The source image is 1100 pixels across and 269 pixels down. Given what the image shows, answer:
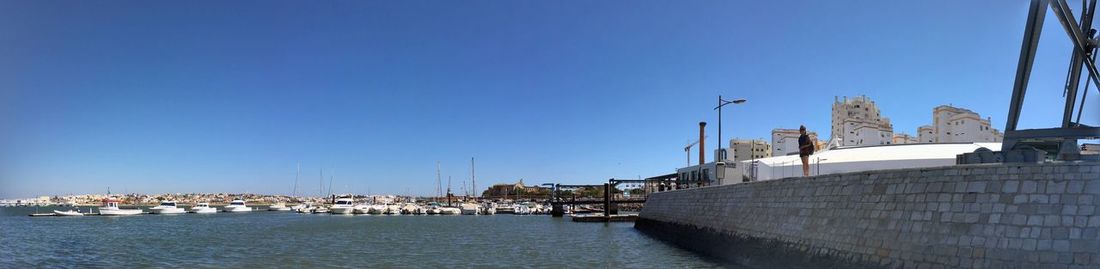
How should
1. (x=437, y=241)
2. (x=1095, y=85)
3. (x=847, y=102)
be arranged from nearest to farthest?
(x=1095, y=85), (x=437, y=241), (x=847, y=102)

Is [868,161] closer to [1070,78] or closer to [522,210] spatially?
[1070,78]

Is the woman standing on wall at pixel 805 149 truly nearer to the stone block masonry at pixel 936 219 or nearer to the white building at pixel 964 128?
the stone block masonry at pixel 936 219

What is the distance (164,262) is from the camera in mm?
23141

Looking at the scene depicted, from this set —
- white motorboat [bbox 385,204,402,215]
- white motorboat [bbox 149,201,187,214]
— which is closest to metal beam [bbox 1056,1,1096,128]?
white motorboat [bbox 385,204,402,215]

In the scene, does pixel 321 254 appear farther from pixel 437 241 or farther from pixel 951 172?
pixel 951 172

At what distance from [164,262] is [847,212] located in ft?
74.5

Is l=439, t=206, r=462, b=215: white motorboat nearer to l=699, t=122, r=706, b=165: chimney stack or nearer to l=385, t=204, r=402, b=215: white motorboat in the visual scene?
l=385, t=204, r=402, b=215: white motorboat

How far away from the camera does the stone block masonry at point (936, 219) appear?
31.3ft

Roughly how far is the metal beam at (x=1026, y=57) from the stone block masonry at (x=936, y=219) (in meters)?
3.78

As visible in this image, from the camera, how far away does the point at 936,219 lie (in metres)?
11.4

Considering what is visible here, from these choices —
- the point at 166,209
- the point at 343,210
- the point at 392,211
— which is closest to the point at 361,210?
the point at 343,210

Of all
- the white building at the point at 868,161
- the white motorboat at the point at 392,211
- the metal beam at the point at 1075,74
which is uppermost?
the metal beam at the point at 1075,74

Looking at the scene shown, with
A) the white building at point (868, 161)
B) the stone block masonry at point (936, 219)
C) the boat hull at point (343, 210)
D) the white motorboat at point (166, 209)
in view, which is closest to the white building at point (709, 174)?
the white building at point (868, 161)

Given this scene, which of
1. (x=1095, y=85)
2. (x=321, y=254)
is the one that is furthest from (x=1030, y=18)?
(x=321, y=254)
